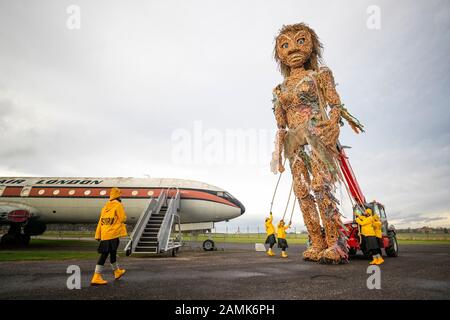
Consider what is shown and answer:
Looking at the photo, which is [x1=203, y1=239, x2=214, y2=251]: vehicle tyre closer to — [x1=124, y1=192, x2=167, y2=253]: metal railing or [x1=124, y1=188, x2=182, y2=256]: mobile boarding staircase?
[x1=124, y1=188, x2=182, y2=256]: mobile boarding staircase

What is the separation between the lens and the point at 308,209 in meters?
8.93

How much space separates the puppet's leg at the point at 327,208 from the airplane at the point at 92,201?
34.5ft

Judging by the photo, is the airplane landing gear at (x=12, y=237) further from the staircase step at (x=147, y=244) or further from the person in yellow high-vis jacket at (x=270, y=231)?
the person in yellow high-vis jacket at (x=270, y=231)

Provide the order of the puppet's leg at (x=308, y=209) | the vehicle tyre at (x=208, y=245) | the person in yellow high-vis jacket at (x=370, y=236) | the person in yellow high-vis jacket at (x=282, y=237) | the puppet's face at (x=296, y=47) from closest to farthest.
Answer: the person in yellow high-vis jacket at (x=370, y=236), the puppet's leg at (x=308, y=209), the puppet's face at (x=296, y=47), the person in yellow high-vis jacket at (x=282, y=237), the vehicle tyre at (x=208, y=245)

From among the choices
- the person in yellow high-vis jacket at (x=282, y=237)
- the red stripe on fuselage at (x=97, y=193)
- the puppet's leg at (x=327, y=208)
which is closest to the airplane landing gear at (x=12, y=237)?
the red stripe on fuselage at (x=97, y=193)

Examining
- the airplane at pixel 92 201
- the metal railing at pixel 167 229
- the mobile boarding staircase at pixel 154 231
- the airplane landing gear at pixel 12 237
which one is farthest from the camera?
the airplane landing gear at pixel 12 237

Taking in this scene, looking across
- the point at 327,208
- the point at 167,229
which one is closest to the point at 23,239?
the point at 167,229

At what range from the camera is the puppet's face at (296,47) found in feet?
31.3

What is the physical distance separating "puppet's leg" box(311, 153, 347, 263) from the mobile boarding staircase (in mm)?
6885

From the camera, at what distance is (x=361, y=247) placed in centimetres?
1033

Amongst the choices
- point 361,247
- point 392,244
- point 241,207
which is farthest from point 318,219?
point 241,207

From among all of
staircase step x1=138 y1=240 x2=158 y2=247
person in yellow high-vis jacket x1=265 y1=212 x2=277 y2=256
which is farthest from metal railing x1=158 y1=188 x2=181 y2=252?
person in yellow high-vis jacket x1=265 y1=212 x2=277 y2=256
